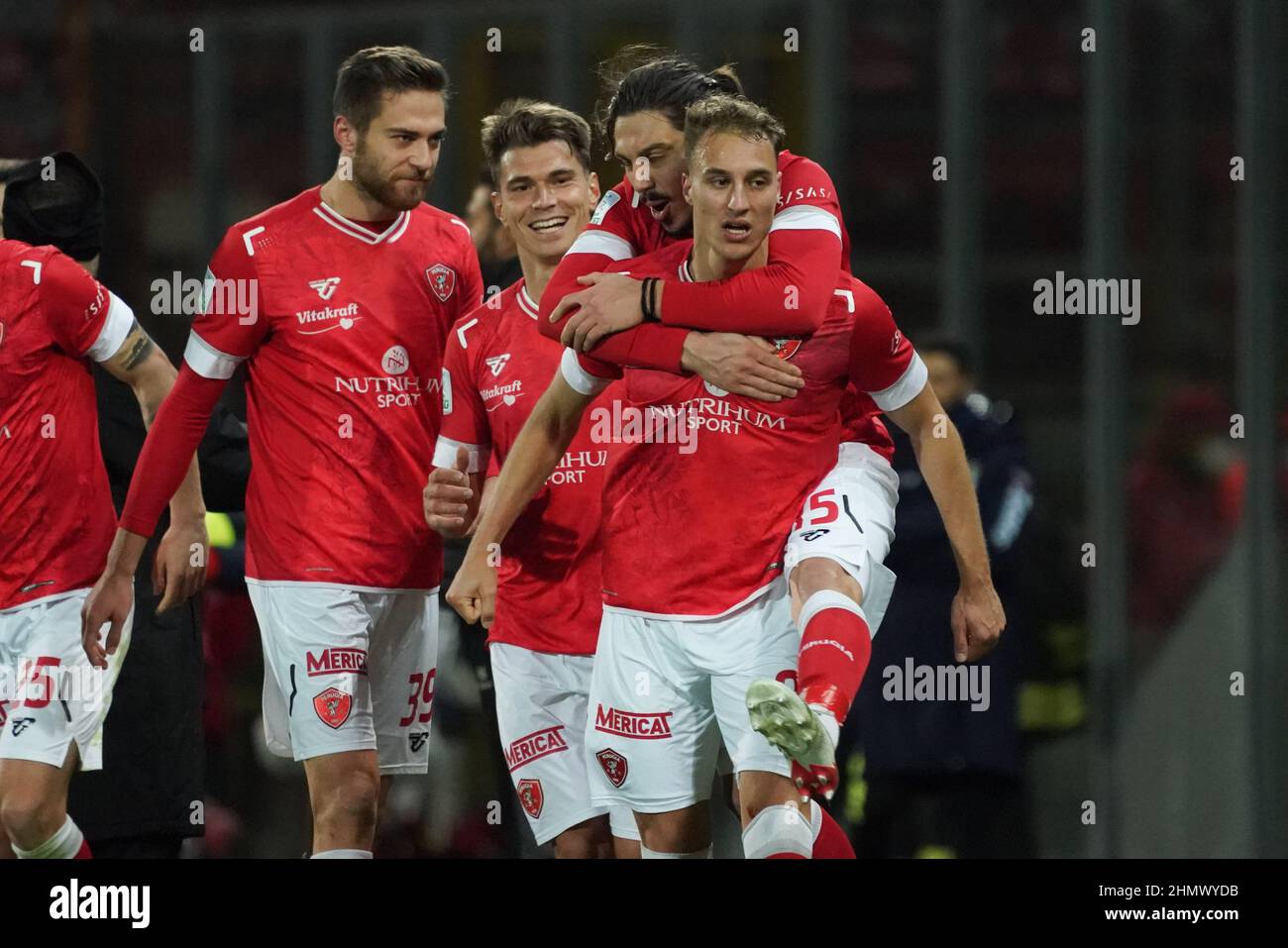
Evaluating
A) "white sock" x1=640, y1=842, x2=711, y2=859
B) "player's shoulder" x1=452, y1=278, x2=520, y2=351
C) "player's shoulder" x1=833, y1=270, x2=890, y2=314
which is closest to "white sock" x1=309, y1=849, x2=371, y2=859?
"white sock" x1=640, y1=842, x2=711, y2=859

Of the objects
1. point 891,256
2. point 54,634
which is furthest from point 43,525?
point 891,256

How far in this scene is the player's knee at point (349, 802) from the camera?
15.3 feet

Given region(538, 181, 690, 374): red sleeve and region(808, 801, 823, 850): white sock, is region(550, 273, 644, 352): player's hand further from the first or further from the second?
region(808, 801, 823, 850): white sock

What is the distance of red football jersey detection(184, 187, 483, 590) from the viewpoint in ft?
15.6

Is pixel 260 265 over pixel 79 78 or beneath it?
beneath

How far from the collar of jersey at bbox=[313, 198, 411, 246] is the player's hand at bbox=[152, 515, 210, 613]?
0.79 metres

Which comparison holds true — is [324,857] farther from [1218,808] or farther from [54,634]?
[1218,808]

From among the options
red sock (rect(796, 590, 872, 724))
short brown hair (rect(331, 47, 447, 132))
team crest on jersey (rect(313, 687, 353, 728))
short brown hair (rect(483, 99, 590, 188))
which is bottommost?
team crest on jersey (rect(313, 687, 353, 728))

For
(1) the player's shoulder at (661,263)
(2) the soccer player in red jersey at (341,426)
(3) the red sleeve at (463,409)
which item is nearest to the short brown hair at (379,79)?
(2) the soccer player in red jersey at (341,426)

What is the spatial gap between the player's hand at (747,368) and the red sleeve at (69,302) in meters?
1.61

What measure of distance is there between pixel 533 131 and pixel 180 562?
4.38 feet

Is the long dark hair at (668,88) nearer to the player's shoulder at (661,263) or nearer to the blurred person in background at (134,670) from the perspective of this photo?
the player's shoulder at (661,263)
